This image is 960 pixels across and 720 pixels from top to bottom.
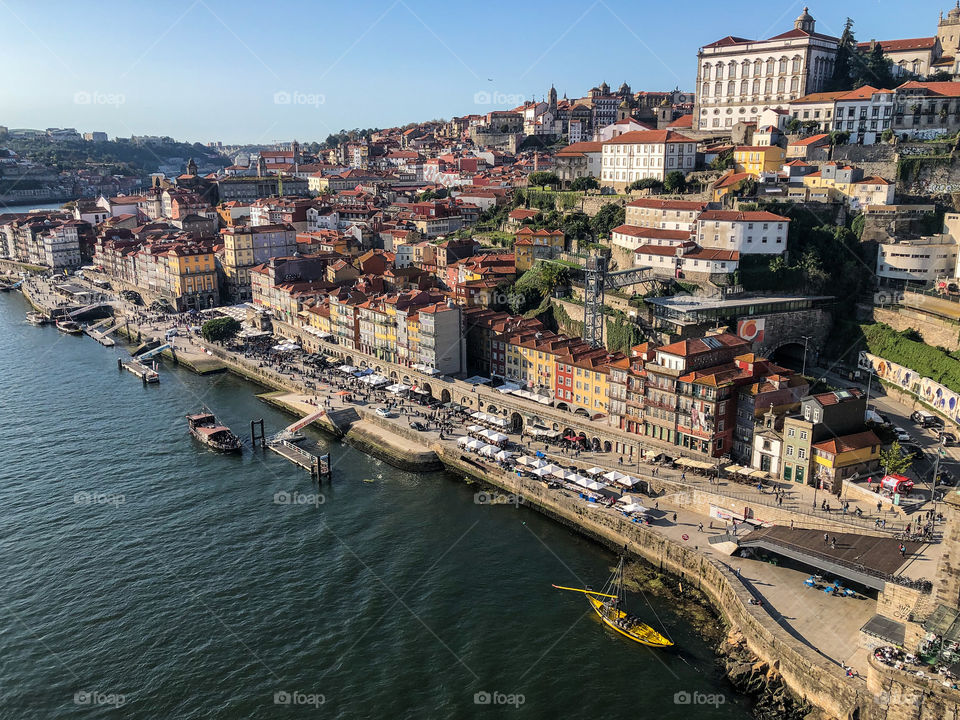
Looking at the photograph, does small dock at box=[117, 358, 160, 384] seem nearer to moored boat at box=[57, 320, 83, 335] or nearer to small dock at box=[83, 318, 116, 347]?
small dock at box=[83, 318, 116, 347]

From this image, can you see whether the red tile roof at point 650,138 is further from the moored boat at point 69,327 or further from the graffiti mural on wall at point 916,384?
the moored boat at point 69,327

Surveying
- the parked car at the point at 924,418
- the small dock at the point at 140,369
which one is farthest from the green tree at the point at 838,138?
the small dock at the point at 140,369

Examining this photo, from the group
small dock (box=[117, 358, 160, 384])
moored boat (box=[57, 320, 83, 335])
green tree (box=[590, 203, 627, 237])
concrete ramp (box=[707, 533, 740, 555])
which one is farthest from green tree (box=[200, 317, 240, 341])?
concrete ramp (box=[707, 533, 740, 555])

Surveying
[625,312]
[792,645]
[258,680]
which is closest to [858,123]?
[625,312]

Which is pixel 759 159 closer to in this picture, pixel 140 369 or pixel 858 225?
pixel 858 225

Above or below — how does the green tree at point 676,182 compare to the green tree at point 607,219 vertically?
above

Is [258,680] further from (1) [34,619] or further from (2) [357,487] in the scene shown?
(2) [357,487]
